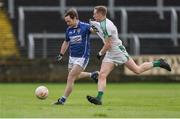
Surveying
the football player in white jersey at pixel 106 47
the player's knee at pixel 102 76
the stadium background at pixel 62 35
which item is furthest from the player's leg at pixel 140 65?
the stadium background at pixel 62 35

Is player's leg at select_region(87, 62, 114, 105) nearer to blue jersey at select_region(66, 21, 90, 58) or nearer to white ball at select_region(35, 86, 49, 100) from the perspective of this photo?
blue jersey at select_region(66, 21, 90, 58)

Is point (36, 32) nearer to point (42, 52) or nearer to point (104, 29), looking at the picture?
point (42, 52)

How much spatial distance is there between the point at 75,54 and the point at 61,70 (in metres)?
19.5

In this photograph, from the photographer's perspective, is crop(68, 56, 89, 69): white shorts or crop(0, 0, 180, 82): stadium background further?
crop(0, 0, 180, 82): stadium background

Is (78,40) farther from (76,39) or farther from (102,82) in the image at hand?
(102,82)

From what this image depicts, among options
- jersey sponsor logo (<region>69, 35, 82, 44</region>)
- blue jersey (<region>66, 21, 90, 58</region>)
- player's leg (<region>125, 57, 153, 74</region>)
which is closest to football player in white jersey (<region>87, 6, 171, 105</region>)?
player's leg (<region>125, 57, 153, 74</region>)

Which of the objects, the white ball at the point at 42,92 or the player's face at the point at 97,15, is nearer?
the player's face at the point at 97,15

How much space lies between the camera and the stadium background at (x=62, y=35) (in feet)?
122

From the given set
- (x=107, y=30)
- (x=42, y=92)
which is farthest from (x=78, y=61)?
(x=42, y=92)

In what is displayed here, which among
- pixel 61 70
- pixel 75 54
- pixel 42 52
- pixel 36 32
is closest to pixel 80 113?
pixel 75 54

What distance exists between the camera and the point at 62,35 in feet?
138

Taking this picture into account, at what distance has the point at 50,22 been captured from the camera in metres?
45.4

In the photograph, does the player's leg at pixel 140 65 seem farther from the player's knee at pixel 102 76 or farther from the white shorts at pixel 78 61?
the white shorts at pixel 78 61

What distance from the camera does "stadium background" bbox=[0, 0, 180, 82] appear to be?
122ft
